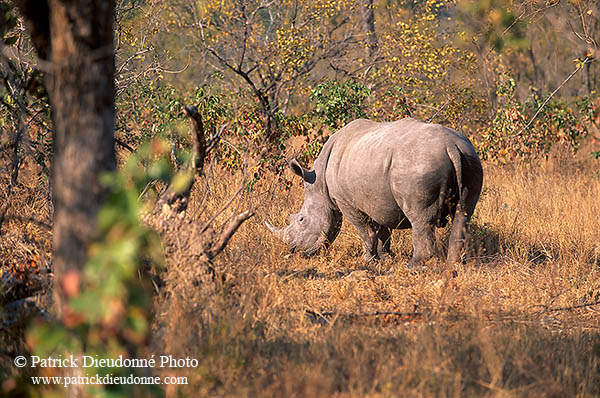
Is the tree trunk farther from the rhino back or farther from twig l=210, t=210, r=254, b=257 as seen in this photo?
the rhino back

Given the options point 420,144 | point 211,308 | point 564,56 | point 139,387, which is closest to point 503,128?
point 420,144

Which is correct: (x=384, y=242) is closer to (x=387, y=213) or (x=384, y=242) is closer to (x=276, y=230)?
(x=387, y=213)

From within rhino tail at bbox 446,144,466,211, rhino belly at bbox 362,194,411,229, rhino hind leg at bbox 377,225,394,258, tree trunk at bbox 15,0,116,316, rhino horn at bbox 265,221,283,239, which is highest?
tree trunk at bbox 15,0,116,316

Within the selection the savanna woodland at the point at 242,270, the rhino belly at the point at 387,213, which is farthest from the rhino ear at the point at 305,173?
the rhino belly at the point at 387,213

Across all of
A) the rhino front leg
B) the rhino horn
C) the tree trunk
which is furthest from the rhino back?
the tree trunk

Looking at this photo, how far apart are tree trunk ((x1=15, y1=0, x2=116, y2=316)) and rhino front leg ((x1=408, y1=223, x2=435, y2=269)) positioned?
4.17m

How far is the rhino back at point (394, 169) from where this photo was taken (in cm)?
624

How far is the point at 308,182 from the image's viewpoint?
787cm

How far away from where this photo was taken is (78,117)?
275cm

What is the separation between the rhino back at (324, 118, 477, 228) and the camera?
6.24m

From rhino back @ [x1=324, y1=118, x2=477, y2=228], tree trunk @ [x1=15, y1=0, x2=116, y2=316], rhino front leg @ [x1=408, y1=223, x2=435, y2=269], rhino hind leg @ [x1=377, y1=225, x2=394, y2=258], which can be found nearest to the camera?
tree trunk @ [x1=15, y1=0, x2=116, y2=316]

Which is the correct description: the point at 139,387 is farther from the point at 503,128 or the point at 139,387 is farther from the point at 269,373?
the point at 503,128

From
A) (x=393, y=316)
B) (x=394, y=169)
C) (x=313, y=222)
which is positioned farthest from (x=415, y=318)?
(x=313, y=222)

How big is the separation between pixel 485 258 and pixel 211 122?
14.4 ft
